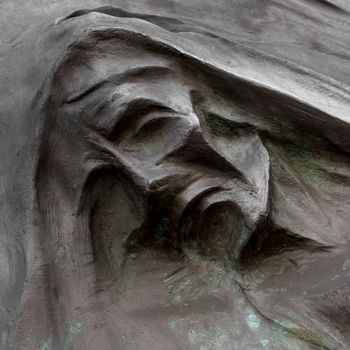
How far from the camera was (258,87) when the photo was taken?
147cm

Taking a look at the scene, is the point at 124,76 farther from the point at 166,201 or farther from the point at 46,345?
the point at 46,345

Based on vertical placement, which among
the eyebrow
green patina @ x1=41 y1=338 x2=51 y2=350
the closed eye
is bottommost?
green patina @ x1=41 y1=338 x2=51 y2=350

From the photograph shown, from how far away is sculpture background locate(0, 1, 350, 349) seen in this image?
4.55ft

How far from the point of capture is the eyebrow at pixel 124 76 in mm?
1409

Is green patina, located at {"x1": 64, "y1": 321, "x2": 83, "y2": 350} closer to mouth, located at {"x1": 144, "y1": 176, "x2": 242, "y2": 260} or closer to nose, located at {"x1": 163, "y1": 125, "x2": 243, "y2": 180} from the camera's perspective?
mouth, located at {"x1": 144, "y1": 176, "x2": 242, "y2": 260}

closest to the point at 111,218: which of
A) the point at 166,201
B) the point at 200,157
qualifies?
the point at 166,201

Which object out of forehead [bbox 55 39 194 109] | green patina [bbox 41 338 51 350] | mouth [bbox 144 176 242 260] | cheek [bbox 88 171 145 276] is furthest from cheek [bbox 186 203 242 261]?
green patina [bbox 41 338 51 350]

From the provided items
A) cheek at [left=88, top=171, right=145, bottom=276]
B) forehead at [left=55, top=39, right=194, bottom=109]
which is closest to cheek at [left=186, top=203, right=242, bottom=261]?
cheek at [left=88, top=171, right=145, bottom=276]

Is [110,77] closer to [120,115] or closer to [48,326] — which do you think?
[120,115]

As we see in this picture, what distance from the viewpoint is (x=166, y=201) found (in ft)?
4.61

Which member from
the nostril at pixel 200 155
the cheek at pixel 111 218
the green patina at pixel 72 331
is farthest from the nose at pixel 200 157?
the green patina at pixel 72 331

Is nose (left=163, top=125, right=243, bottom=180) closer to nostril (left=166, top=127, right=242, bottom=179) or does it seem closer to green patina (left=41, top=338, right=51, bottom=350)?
nostril (left=166, top=127, right=242, bottom=179)

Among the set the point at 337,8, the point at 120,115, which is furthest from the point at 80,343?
the point at 337,8

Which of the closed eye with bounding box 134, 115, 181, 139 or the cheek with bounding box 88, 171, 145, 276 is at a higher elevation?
the closed eye with bounding box 134, 115, 181, 139
